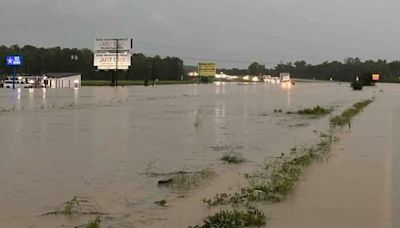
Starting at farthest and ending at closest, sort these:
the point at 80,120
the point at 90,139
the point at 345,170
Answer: the point at 80,120 → the point at 90,139 → the point at 345,170

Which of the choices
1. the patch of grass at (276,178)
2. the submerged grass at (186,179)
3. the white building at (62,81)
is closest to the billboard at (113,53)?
the white building at (62,81)

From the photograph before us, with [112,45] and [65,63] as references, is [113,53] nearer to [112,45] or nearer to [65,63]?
[112,45]

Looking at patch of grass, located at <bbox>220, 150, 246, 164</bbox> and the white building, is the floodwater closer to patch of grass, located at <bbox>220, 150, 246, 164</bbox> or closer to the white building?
patch of grass, located at <bbox>220, 150, 246, 164</bbox>

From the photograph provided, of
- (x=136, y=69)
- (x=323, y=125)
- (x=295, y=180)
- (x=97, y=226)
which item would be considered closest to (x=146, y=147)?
(x=295, y=180)

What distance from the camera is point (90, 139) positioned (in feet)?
60.2

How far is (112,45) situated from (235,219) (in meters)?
106

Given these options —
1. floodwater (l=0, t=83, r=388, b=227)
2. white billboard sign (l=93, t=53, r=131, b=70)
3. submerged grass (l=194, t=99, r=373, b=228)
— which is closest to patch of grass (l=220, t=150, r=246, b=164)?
floodwater (l=0, t=83, r=388, b=227)

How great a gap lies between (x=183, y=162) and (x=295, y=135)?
848cm

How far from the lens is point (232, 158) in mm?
14820

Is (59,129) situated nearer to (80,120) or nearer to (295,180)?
(80,120)

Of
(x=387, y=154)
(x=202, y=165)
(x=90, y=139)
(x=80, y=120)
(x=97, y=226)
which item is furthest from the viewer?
(x=80, y=120)

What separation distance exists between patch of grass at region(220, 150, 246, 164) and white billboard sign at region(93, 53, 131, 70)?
315 ft

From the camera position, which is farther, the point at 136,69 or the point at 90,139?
the point at 136,69

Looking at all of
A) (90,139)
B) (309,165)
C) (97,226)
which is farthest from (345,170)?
(90,139)
